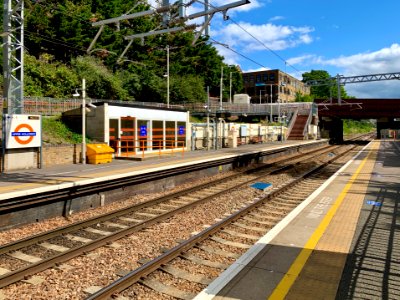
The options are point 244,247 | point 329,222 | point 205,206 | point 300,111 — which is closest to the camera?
point 244,247

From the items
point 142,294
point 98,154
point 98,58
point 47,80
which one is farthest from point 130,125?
point 98,58

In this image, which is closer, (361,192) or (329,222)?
(329,222)

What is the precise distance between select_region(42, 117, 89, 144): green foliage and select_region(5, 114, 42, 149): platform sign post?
3.81 m

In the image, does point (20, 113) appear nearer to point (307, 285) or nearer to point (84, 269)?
point (84, 269)

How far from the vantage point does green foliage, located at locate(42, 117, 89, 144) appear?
19.3m

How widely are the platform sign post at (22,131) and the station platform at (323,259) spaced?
1127 cm

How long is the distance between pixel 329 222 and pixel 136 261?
448 cm

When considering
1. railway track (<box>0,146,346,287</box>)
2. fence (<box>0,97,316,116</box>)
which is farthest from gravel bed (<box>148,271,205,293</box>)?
fence (<box>0,97,316,116</box>)

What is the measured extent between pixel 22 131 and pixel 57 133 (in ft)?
18.3

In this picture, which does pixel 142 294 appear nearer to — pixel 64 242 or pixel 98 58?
pixel 64 242

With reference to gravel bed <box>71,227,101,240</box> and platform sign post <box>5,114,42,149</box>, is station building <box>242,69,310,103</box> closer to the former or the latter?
platform sign post <box>5,114,42,149</box>

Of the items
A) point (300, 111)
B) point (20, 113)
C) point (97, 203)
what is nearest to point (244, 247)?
point (97, 203)

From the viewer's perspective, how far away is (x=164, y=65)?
56188 mm

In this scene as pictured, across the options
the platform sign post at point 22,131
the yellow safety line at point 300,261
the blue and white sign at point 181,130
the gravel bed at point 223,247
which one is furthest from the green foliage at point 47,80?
the yellow safety line at point 300,261
